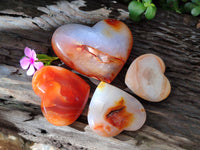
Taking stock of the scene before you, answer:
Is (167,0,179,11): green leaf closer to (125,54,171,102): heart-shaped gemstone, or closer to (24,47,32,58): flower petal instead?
(125,54,171,102): heart-shaped gemstone

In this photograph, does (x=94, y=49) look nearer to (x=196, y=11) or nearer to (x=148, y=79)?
(x=148, y=79)

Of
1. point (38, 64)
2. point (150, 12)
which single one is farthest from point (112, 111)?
point (150, 12)

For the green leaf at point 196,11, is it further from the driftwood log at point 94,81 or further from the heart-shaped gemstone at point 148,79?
the heart-shaped gemstone at point 148,79

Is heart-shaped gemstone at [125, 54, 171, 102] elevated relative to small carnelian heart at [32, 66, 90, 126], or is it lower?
elevated

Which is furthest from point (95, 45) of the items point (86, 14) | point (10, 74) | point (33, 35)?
point (10, 74)

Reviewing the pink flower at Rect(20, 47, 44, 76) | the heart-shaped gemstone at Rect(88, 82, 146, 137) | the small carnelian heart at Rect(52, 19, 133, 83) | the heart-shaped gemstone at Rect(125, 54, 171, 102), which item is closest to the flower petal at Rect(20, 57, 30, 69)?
the pink flower at Rect(20, 47, 44, 76)

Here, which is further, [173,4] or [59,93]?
[173,4]

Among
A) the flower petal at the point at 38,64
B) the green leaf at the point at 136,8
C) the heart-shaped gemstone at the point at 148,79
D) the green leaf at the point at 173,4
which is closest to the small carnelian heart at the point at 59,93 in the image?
the flower petal at the point at 38,64
